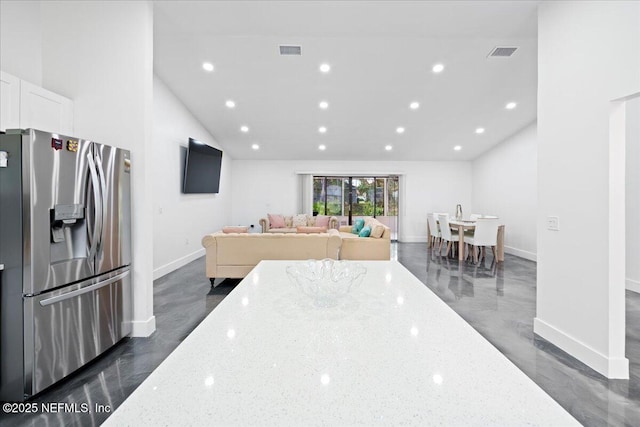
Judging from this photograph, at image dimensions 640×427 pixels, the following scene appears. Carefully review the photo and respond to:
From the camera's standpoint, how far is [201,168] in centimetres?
612

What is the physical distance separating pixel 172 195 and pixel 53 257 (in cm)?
337

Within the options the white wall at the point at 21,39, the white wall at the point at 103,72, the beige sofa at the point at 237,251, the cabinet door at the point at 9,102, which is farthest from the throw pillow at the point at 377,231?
the white wall at the point at 21,39

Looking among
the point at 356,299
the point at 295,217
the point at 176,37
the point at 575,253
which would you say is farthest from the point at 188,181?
the point at 575,253

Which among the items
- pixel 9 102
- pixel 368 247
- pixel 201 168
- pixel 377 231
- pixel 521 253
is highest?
pixel 201 168

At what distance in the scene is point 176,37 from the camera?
3834 millimetres

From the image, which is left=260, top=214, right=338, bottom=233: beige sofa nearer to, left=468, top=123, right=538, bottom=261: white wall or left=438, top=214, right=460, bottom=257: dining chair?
left=438, top=214, right=460, bottom=257: dining chair

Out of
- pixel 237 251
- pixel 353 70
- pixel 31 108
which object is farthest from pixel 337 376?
pixel 353 70

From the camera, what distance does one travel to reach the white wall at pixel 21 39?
2404 millimetres

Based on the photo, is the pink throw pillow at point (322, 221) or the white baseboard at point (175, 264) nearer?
the white baseboard at point (175, 264)

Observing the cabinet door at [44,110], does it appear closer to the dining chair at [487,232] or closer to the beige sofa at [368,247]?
the beige sofa at [368,247]

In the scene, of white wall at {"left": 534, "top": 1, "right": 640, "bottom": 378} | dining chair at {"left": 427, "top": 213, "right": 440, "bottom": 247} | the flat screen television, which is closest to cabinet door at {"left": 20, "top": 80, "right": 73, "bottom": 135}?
the flat screen television

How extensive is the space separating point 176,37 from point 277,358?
4.45 meters

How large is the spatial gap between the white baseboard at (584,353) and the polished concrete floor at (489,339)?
0.18 ft

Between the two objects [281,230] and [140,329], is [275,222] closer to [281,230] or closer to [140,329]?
[281,230]
